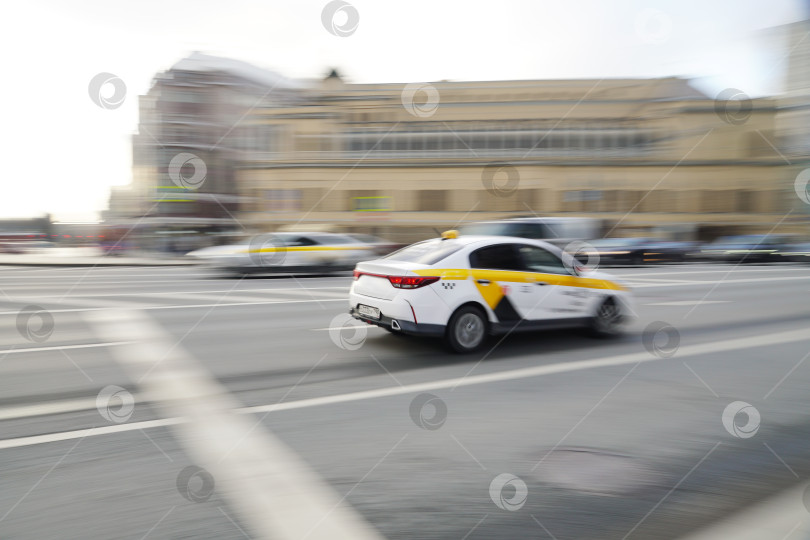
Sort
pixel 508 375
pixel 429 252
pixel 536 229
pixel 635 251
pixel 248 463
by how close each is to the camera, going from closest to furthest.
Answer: pixel 248 463
pixel 508 375
pixel 429 252
pixel 536 229
pixel 635 251

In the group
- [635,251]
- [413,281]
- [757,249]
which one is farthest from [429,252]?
[757,249]

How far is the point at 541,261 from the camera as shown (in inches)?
311

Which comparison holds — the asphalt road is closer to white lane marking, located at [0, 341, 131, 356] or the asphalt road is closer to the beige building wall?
white lane marking, located at [0, 341, 131, 356]

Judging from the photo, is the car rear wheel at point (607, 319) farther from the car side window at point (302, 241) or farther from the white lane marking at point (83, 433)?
the car side window at point (302, 241)

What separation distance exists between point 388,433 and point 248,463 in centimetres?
103

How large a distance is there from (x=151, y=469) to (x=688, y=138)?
51.9 meters

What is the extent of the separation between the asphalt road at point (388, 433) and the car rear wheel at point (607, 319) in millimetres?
209

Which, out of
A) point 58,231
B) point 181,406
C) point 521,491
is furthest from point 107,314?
point 58,231

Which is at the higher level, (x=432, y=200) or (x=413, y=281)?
(x=432, y=200)

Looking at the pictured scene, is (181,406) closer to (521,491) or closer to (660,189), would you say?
(521,491)

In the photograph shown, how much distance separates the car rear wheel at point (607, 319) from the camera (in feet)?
27.3

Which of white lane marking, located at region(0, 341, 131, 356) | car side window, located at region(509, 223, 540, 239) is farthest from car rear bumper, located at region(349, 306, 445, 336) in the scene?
car side window, located at region(509, 223, 540, 239)

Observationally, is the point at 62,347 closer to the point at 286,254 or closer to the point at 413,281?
the point at 413,281

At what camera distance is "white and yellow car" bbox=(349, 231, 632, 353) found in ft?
23.1
